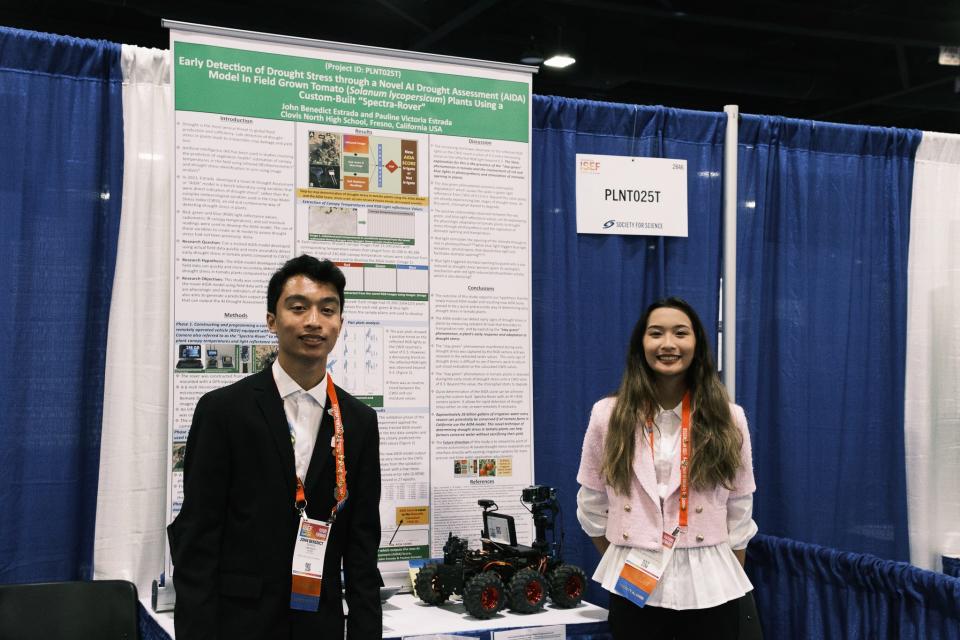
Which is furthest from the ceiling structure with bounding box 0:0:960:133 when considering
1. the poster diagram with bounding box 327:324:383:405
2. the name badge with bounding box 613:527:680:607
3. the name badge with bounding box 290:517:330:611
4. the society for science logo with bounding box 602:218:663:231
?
the name badge with bounding box 290:517:330:611

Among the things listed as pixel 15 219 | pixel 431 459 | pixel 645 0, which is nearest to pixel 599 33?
pixel 645 0

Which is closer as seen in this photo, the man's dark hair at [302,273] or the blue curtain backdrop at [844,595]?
the man's dark hair at [302,273]

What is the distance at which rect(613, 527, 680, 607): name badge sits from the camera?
A: 262 centimetres

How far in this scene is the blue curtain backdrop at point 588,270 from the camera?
3936 mm

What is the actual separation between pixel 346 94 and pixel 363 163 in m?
0.26

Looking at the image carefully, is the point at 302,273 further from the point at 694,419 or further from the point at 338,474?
the point at 694,419

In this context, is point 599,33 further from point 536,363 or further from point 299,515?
point 299,515

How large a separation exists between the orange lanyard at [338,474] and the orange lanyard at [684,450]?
3.15 ft

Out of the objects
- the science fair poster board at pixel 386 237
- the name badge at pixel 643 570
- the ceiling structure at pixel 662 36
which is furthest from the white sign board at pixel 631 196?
the ceiling structure at pixel 662 36

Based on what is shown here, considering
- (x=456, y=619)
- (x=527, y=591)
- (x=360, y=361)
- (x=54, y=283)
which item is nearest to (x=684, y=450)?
(x=527, y=591)

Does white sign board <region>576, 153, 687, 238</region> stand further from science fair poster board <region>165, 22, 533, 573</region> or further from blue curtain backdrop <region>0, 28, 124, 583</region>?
blue curtain backdrop <region>0, 28, 124, 583</region>

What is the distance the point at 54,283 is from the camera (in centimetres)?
328

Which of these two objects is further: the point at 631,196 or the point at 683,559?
the point at 631,196

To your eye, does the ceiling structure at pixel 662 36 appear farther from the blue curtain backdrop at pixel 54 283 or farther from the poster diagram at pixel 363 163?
the poster diagram at pixel 363 163
